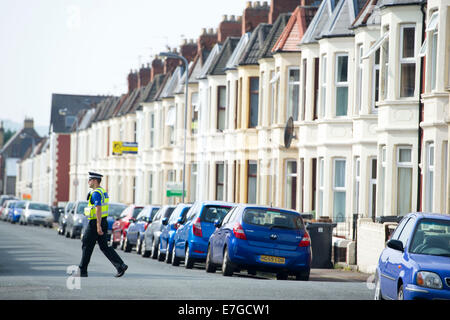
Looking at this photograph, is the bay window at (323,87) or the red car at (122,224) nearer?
the bay window at (323,87)

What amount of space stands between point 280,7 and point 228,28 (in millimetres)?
8960

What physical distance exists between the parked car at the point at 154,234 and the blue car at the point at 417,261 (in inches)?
Answer: 621

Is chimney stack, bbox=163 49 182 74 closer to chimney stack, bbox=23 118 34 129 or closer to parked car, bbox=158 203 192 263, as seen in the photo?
parked car, bbox=158 203 192 263

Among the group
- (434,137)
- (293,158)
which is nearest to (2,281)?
(434,137)

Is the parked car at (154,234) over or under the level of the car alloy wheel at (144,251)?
over

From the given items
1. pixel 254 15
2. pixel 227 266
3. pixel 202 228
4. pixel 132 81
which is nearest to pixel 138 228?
pixel 202 228

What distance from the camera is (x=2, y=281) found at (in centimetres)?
1611

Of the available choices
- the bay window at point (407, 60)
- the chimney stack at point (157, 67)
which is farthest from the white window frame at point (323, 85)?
the chimney stack at point (157, 67)

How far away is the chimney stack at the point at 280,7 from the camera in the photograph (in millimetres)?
43656

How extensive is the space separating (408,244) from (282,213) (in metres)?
7.63

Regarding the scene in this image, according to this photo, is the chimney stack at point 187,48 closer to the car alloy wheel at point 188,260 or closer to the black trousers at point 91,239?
the car alloy wheel at point 188,260

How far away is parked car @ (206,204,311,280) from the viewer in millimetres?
20578
